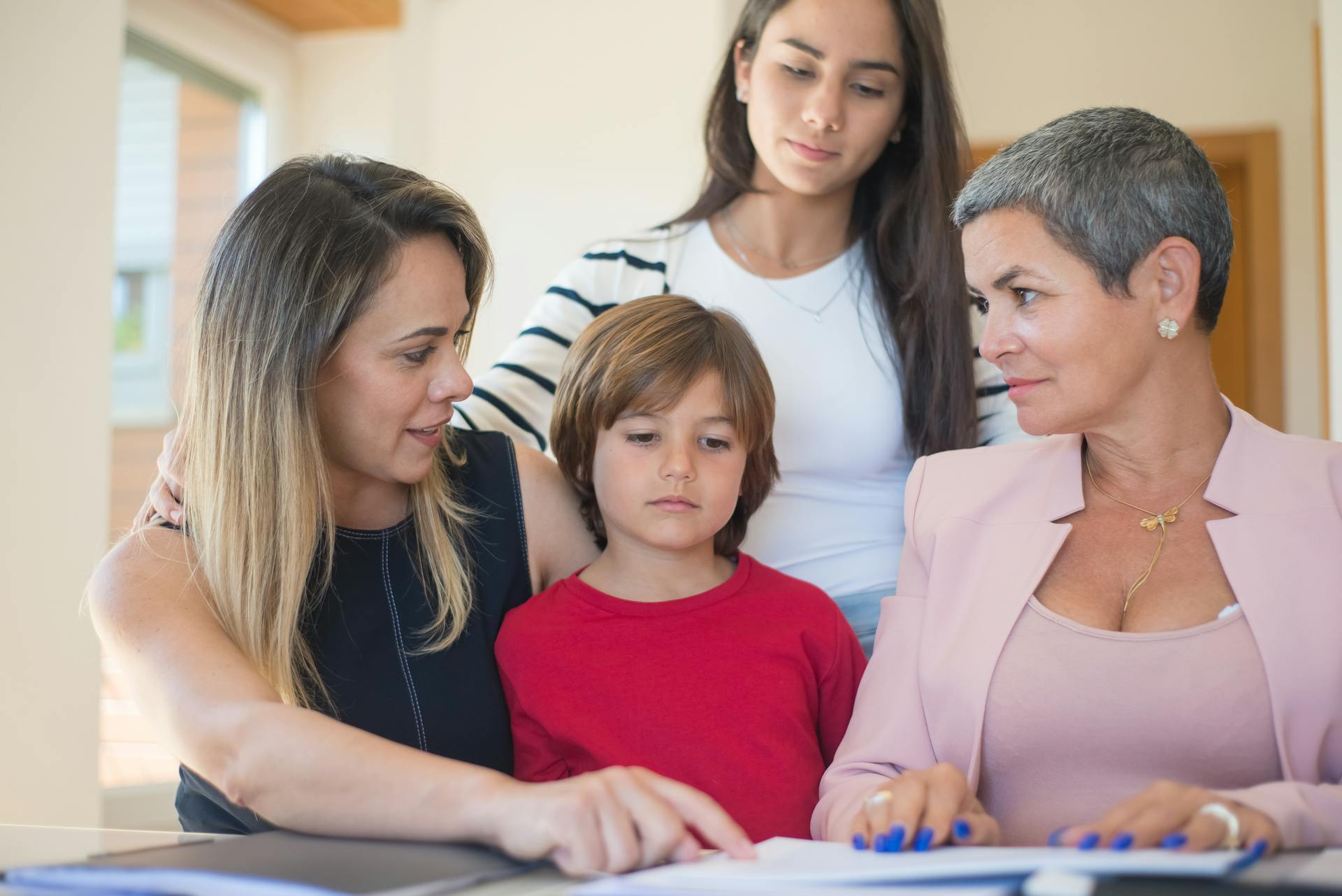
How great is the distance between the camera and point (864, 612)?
191 cm

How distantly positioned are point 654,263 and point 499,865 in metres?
1.31

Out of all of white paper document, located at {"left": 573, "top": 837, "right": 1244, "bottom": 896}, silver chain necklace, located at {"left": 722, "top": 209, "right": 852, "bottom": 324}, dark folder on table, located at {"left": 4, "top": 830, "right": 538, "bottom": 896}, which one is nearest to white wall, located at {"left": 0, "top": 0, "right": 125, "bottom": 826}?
silver chain necklace, located at {"left": 722, "top": 209, "right": 852, "bottom": 324}

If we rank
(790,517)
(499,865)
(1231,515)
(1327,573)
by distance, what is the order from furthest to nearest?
(790,517)
(1231,515)
(1327,573)
(499,865)

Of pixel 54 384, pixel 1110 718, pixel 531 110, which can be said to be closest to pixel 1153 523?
pixel 1110 718

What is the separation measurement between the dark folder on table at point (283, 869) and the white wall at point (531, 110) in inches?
134

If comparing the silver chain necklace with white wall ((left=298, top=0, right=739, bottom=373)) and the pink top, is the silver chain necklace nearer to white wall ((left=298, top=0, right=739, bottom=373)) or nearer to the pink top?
the pink top

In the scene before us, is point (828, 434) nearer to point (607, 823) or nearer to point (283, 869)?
point (607, 823)

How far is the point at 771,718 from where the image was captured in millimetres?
1583

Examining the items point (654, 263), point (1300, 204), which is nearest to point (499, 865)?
point (654, 263)

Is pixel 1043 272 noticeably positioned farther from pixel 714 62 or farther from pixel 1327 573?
pixel 714 62

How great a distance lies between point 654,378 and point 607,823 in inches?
33.1

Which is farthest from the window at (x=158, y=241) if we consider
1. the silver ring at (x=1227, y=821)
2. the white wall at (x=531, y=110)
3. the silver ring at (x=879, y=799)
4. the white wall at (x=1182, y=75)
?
the silver ring at (x=1227, y=821)

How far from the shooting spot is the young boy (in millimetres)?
1563

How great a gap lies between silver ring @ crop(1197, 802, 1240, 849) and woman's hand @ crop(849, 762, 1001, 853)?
0.20m
